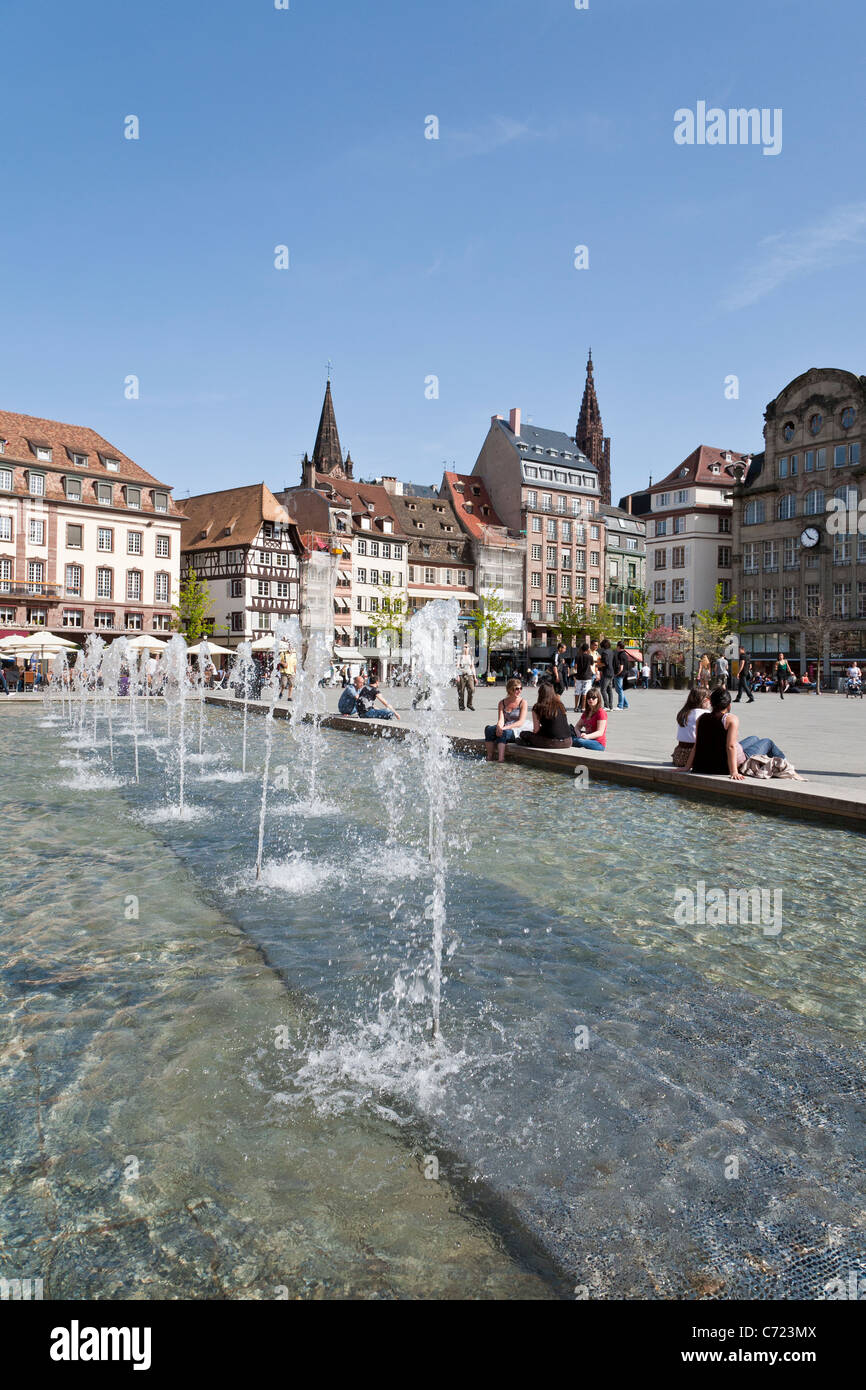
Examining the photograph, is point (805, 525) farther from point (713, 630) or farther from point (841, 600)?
→ point (713, 630)

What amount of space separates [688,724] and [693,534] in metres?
76.7

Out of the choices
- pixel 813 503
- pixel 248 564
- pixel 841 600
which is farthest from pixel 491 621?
pixel 841 600

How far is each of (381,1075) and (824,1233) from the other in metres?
1.75

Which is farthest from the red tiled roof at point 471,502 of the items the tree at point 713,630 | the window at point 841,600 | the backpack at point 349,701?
the backpack at point 349,701

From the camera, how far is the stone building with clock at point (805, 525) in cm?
6694

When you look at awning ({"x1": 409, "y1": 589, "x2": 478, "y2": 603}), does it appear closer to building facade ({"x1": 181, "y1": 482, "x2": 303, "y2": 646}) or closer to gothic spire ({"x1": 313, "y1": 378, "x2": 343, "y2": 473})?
building facade ({"x1": 181, "y1": 482, "x2": 303, "y2": 646})

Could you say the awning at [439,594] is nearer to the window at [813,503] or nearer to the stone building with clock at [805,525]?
the stone building with clock at [805,525]

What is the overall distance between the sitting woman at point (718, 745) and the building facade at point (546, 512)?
70579mm

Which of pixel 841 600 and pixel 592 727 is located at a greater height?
pixel 841 600

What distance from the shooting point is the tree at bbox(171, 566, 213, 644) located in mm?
64312

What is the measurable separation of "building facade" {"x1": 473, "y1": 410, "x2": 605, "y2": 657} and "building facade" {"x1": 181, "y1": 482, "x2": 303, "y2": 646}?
22632mm

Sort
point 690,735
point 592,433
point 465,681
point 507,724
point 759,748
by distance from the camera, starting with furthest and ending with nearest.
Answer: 1. point 592,433
2. point 465,681
3. point 507,724
4. point 690,735
5. point 759,748

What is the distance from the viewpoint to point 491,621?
245 ft
